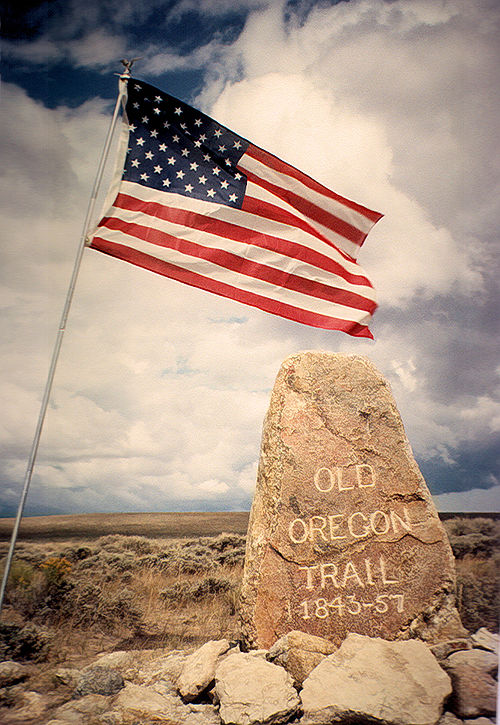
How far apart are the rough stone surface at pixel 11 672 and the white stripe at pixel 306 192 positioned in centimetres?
508

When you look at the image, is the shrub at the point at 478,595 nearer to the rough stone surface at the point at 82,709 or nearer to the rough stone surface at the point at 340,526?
the rough stone surface at the point at 340,526

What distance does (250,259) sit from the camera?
4.66 m

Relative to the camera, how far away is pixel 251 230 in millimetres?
4738

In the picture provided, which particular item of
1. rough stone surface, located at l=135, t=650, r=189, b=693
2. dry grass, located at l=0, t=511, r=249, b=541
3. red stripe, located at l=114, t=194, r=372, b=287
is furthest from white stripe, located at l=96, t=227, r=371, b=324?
dry grass, located at l=0, t=511, r=249, b=541

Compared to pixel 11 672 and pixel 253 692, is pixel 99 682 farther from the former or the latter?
pixel 253 692

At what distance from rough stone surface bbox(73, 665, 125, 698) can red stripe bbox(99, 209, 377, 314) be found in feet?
12.0

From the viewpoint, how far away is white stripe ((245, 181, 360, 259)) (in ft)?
15.7

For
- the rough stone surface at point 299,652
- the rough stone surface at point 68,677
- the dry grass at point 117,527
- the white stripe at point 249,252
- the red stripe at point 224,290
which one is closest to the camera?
the rough stone surface at point 299,652

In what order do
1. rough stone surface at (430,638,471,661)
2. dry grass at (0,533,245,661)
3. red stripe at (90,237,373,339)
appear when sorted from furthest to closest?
dry grass at (0,533,245,661), red stripe at (90,237,373,339), rough stone surface at (430,638,471,661)

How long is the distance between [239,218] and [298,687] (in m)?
4.07

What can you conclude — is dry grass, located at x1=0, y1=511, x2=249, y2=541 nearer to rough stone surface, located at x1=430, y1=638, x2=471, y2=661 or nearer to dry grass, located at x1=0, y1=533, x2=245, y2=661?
dry grass, located at x1=0, y1=533, x2=245, y2=661

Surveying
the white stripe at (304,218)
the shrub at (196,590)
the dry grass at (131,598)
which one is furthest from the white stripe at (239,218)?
the shrub at (196,590)

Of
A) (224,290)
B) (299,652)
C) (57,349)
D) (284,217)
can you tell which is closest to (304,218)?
(284,217)

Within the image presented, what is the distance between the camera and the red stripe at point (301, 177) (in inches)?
190
